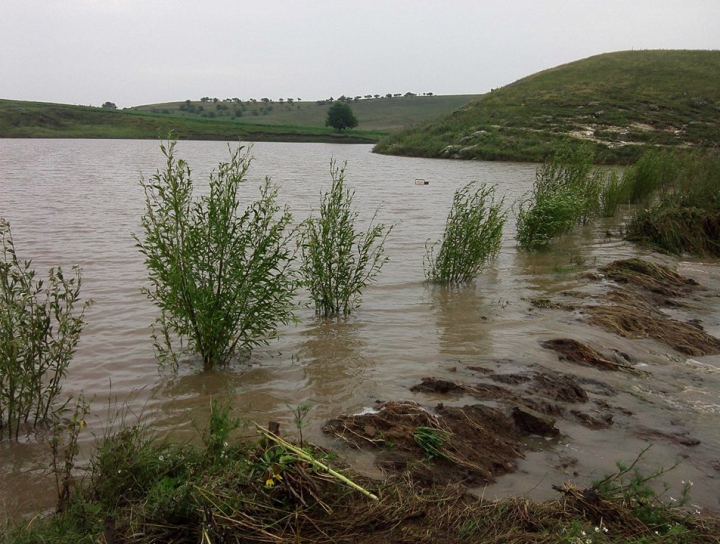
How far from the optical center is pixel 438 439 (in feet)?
14.9

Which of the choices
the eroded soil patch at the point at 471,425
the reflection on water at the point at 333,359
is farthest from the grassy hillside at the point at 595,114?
the eroded soil patch at the point at 471,425

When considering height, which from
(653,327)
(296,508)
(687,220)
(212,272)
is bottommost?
(653,327)

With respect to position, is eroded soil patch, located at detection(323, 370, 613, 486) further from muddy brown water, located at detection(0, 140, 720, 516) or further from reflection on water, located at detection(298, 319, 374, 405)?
reflection on water, located at detection(298, 319, 374, 405)

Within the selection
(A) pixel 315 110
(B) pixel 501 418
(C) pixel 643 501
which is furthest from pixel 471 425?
(A) pixel 315 110

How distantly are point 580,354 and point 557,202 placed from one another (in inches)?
259

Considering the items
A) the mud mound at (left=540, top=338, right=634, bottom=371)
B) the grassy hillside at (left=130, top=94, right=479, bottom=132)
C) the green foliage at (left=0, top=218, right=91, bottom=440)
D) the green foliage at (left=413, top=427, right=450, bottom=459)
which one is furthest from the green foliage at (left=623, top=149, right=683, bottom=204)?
the grassy hillside at (left=130, top=94, right=479, bottom=132)

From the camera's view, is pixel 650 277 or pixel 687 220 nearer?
pixel 650 277

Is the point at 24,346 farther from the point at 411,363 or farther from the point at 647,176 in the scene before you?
the point at 647,176

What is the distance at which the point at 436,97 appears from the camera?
151 m

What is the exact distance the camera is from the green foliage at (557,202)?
13.1 metres

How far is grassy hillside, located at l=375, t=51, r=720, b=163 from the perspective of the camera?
144 feet

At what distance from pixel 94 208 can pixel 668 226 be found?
1568cm

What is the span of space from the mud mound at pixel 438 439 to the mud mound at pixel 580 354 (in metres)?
2.04

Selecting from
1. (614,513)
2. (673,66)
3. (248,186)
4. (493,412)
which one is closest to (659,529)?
(614,513)
